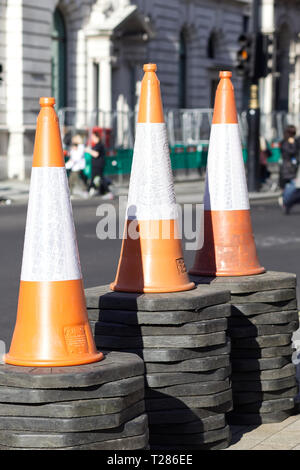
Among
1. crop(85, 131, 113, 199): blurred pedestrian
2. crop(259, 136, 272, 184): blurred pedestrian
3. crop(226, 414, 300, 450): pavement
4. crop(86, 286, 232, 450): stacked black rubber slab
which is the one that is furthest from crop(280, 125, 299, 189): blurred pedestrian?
crop(86, 286, 232, 450): stacked black rubber slab

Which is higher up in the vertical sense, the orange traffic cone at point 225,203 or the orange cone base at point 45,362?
the orange traffic cone at point 225,203

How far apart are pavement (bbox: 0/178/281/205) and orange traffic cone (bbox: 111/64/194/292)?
16890 millimetres

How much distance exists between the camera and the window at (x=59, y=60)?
1307 inches

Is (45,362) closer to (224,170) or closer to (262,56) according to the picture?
(224,170)

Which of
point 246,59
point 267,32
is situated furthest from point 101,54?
point 267,32

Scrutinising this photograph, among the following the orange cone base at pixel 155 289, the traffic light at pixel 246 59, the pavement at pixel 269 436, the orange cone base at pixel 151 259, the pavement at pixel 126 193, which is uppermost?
the traffic light at pixel 246 59

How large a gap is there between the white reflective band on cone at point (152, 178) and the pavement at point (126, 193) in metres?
16.9

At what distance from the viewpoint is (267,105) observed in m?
49.4

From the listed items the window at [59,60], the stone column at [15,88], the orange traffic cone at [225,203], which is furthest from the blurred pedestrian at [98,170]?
the orange traffic cone at [225,203]

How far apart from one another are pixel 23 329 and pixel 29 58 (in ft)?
87.5

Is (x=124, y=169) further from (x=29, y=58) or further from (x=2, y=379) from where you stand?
(x=2, y=379)

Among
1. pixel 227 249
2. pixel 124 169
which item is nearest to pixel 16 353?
pixel 227 249

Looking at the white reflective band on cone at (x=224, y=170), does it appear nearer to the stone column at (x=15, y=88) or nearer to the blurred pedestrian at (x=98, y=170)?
the blurred pedestrian at (x=98, y=170)

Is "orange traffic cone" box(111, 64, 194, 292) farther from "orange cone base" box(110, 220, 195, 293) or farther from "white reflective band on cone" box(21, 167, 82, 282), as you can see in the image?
"white reflective band on cone" box(21, 167, 82, 282)
